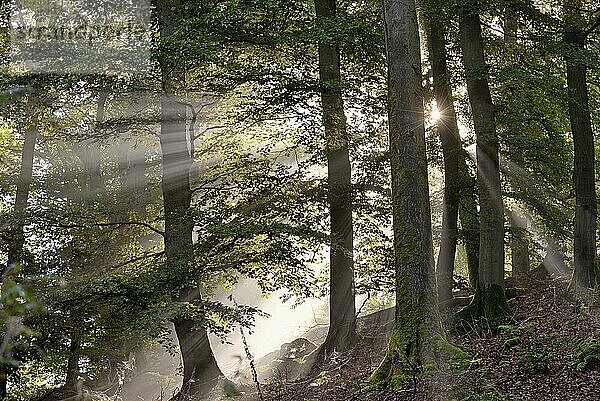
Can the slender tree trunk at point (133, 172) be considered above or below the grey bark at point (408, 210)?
above

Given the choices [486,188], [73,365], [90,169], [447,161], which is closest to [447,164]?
[447,161]

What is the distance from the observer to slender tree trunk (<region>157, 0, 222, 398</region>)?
10969 millimetres

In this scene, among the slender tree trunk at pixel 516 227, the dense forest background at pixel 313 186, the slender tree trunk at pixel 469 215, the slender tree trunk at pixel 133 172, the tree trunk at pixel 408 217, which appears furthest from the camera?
the slender tree trunk at pixel 133 172

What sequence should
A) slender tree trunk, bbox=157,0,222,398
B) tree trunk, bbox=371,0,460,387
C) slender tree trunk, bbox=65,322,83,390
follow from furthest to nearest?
slender tree trunk, bbox=65,322,83,390, slender tree trunk, bbox=157,0,222,398, tree trunk, bbox=371,0,460,387

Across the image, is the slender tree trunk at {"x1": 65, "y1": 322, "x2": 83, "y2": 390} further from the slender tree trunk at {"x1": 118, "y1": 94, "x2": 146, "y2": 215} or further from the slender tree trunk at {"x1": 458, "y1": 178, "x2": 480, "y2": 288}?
the slender tree trunk at {"x1": 458, "y1": 178, "x2": 480, "y2": 288}

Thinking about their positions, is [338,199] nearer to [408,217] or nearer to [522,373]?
[408,217]

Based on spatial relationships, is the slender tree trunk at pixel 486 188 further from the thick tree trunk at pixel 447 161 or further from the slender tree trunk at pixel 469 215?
the slender tree trunk at pixel 469 215

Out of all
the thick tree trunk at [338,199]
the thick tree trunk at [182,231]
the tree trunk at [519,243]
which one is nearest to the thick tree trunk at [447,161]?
the tree trunk at [519,243]

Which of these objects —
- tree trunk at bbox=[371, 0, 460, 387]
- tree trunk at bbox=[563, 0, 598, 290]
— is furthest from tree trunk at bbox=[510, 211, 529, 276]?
tree trunk at bbox=[371, 0, 460, 387]

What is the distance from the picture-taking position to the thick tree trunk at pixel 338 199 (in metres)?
12.6

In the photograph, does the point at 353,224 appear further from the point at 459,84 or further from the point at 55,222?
the point at 55,222

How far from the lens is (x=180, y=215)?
11.8 m

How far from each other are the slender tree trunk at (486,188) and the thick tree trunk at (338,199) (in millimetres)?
2723

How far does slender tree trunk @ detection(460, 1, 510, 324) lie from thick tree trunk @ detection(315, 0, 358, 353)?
107 inches
